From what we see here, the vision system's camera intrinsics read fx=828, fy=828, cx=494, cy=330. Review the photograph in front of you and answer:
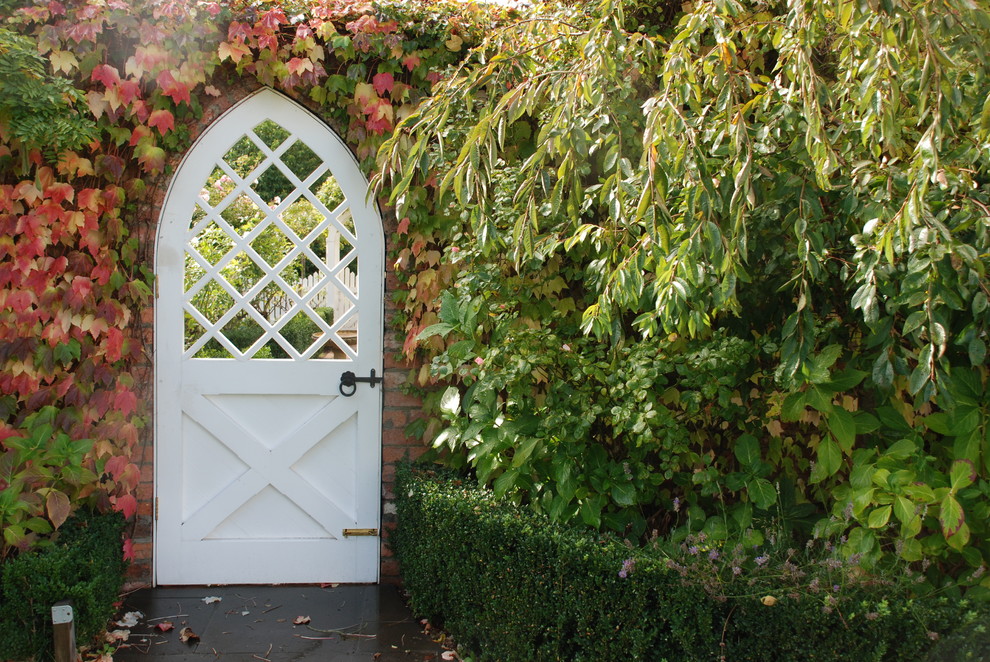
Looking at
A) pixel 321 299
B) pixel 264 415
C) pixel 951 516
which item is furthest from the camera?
pixel 321 299

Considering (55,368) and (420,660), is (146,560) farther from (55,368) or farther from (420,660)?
(420,660)

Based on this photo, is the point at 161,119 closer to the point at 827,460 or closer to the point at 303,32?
the point at 303,32

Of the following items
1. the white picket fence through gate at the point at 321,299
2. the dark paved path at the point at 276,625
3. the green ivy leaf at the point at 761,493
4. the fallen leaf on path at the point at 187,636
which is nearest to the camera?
the green ivy leaf at the point at 761,493

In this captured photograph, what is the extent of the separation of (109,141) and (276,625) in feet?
7.97

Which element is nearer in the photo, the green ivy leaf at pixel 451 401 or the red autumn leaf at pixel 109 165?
the green ivy leaf at pixel 451 401

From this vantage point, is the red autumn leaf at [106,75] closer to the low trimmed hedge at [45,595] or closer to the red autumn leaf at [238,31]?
the red autumn leaf at [238,31]

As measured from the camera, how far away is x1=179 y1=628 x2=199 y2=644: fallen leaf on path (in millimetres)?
3599

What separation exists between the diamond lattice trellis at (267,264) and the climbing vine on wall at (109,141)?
319 mm

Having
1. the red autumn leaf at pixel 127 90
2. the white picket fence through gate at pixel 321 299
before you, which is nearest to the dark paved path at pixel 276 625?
the red autumn leaf at pixel 127 90

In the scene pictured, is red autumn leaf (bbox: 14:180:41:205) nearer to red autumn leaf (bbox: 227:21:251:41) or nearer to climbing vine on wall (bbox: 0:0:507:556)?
climbing vine on wall (bbox: 0:0:507:556)

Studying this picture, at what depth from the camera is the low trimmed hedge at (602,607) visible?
2.41 m

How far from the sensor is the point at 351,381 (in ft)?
14.1

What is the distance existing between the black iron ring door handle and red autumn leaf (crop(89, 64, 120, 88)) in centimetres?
176

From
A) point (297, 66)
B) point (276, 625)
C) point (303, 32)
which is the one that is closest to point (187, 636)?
point (276, 625)
